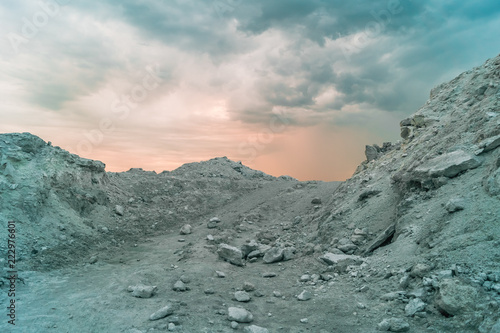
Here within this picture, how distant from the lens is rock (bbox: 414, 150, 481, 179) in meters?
7.82

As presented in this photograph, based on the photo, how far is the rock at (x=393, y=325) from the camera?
16.4 ft

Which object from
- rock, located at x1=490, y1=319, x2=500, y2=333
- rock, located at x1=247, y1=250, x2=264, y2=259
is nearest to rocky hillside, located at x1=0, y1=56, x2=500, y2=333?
rock, located at x1=490, y1=319, x2=500, y2=333

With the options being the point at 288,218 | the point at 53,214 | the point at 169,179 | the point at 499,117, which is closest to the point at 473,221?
the point at 499,117

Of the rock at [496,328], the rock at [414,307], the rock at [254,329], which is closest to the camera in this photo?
the rock at [496,328]

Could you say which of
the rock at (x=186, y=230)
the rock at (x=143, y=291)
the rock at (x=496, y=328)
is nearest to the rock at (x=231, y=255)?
the rock at (x=143, y=291)

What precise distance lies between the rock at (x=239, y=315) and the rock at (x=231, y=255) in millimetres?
3319

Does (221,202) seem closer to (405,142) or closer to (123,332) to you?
(405,142)

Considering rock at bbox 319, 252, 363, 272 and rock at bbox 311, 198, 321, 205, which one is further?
rock at bbox 311, 198, 321, 205

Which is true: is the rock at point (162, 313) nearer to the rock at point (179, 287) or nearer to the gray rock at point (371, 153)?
the rock at point (179, 287)

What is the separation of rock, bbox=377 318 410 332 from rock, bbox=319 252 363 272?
2481 mm

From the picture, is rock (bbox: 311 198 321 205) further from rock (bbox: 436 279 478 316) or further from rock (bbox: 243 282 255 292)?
rock (bbox: 436 279 478 316)

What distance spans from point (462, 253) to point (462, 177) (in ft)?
8.90

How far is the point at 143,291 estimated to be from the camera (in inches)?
284

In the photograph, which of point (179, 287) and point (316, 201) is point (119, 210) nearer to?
point (179, 287)
